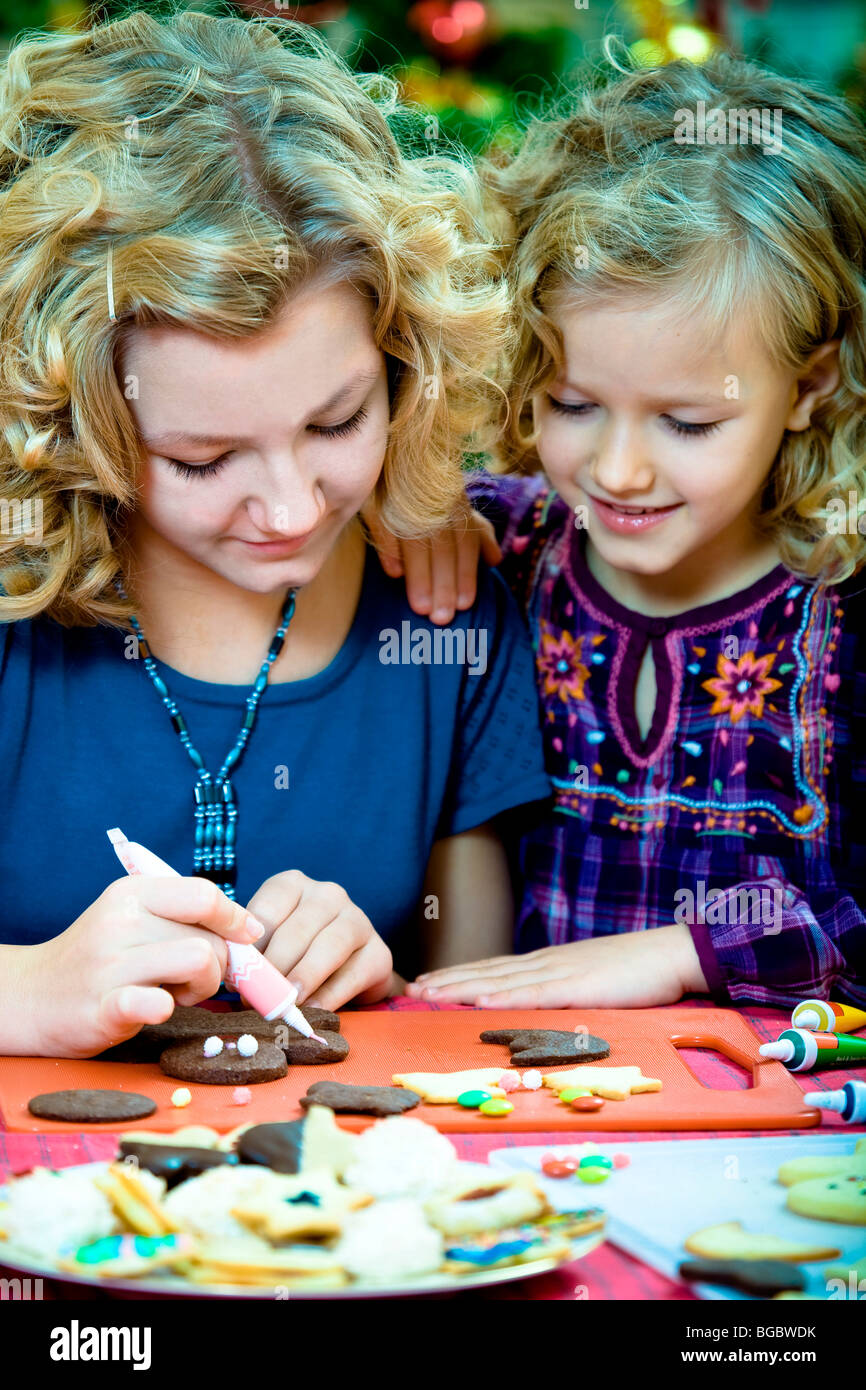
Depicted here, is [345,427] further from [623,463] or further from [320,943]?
[320,943]

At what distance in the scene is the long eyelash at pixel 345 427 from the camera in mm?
1071

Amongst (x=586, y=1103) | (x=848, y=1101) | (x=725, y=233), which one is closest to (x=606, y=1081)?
(x=586, y=1103)

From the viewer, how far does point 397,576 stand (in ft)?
4.47

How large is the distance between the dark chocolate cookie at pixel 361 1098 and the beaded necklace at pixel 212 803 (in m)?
0.40

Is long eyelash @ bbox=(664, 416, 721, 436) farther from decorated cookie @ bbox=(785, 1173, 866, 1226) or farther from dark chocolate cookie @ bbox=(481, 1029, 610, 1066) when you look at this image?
decorated cookie @ bbox=(785, 1173, 866, 1226)

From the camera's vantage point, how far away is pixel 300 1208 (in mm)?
617

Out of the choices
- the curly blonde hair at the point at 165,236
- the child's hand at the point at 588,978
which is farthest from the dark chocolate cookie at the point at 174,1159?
the curly blonde hair at the point at 165,236

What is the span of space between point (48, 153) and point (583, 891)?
0.83 metres

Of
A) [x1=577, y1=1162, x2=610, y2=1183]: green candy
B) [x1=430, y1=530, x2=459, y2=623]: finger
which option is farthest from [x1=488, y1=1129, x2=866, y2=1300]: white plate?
[x1=430, y1=530, x2=459, y2=623]: finger

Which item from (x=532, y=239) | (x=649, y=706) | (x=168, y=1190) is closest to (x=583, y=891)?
(x=649, y=706)

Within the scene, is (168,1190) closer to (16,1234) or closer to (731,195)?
(16,1234)

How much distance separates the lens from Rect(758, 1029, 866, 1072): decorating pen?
94 centimetres
